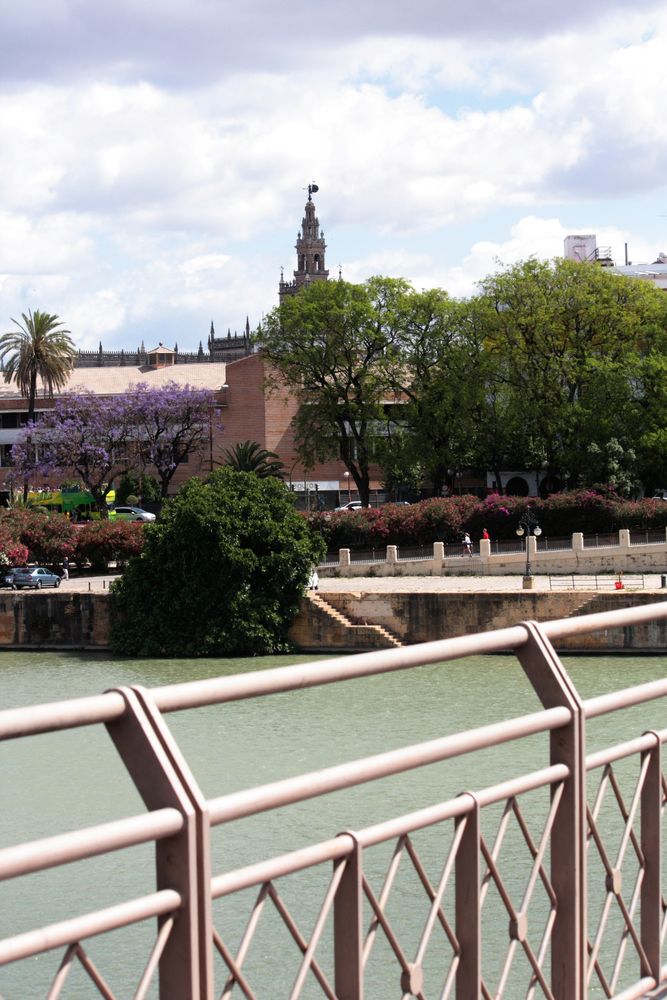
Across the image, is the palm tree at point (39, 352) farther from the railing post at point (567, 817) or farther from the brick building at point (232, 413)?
the railing post at point (567, 817)

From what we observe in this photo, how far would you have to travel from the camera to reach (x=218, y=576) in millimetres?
40969

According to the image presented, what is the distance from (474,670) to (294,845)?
58.3ft

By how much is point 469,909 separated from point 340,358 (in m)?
60.5

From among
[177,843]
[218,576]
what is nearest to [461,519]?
[218,576]

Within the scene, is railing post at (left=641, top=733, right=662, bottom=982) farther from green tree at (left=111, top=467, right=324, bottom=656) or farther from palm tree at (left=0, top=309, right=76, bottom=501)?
palm tree at (left=0, top=309, right=76, bottom=501)

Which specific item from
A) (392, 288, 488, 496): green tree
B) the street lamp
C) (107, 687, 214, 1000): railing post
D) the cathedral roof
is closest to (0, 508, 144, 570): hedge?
the street lamp

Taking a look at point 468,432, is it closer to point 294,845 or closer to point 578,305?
point 578,305

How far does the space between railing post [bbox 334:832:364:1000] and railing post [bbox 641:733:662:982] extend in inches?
52.4

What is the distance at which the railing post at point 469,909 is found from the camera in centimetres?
309

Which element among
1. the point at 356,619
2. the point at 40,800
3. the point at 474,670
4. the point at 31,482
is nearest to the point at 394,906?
the point at 40,800

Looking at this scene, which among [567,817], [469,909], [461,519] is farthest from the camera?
[461,519]

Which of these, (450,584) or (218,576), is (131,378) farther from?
(218,576)

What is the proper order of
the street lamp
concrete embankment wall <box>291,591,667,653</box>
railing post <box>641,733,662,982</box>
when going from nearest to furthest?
railing post <box>641,733,662,982</box>
concrete embankment wall <box>291,591,667,653</box>
the street lamp

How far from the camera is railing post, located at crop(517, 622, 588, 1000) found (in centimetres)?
337
